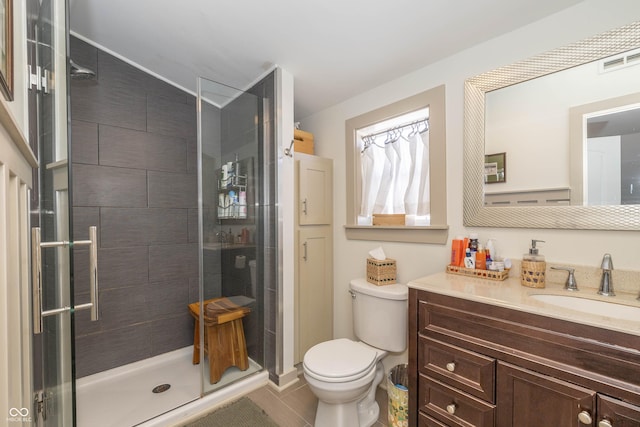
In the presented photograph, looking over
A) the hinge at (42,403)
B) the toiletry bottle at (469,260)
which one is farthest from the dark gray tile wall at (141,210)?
the toiletry bottle at (469,260)

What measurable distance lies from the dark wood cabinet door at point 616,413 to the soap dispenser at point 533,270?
0.53 m

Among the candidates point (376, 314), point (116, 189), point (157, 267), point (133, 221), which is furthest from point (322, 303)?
point (116, 189)

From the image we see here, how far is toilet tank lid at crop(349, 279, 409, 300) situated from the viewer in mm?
1768

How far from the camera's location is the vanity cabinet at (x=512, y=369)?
0.91 meters

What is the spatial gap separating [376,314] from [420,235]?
613mm

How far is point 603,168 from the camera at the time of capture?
51.6 inches

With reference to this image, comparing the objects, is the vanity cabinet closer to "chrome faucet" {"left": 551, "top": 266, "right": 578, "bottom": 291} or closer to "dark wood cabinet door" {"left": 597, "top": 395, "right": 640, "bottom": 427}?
"dark wood cabinet door" {"left": 597, "top": 395, "right": 640, "bottom": 427}

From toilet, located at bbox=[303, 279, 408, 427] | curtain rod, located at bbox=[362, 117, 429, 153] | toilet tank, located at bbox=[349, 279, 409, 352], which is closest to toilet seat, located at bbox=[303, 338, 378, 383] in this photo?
toilet, located at bbox=[303, 279, 408, 427]

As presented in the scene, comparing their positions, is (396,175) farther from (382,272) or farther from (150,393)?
(150,393)

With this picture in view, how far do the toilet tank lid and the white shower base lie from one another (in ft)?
3.31

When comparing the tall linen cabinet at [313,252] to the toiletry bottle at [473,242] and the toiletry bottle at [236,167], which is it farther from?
the toiletry bottle at [473,242]

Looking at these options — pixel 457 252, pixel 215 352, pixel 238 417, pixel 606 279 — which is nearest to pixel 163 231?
pixel 215 352

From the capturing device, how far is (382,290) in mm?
1821

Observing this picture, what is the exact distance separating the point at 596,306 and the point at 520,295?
31 centimetres
